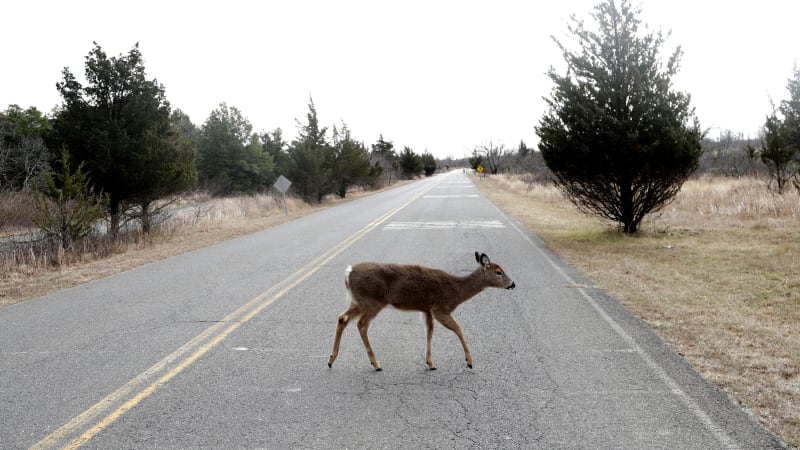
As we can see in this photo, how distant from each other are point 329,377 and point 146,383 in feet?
5.48

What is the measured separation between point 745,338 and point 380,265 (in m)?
4.27

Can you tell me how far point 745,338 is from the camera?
6148mm

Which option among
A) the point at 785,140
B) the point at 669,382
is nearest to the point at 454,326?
the point at 669,382

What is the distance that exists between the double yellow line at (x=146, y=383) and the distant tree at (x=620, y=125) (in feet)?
32.2

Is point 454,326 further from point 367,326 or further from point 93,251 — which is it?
point 93,251

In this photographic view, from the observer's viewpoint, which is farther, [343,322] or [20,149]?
[20,149]

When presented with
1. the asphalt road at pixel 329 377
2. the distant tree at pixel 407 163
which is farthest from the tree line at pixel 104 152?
the distant tree at pixel 407 163

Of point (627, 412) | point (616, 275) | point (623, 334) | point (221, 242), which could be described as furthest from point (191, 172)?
point (627, 412)

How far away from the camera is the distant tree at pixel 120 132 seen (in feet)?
57.1

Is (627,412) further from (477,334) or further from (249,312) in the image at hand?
(249,312)

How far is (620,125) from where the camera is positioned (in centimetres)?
1434

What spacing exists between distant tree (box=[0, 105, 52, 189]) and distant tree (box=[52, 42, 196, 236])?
35.1 ft

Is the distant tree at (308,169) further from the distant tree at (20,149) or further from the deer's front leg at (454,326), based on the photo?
the deer's front leg at (454,326)

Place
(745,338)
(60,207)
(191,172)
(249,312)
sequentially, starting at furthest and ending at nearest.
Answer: (191,172) → (60,207) → (249,312) → (745,338)
